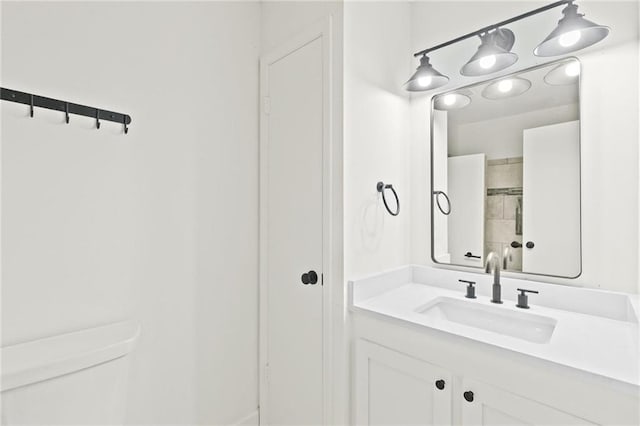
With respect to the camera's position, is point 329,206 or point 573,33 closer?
point 573,33

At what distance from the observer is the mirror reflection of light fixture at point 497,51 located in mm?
1397

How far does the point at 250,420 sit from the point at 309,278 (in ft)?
2.87

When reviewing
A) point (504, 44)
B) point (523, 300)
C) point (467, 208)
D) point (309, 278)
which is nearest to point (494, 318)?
point (523, 300)

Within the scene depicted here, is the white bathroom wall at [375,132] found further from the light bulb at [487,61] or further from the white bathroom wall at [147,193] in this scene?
the white bathroom wall at [147,193]

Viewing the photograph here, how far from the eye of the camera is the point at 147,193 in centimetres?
136

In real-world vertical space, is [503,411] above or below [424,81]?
below

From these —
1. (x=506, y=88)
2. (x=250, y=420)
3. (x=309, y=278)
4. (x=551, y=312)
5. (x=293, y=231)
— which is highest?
(x=506, y=88)

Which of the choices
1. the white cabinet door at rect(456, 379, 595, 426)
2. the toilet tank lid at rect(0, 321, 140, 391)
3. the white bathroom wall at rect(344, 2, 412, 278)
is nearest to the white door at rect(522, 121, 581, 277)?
the white bathroom wall at rect(344, 2, 412, 278)

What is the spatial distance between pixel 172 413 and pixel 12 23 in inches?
62.8

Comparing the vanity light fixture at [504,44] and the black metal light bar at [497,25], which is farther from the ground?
the black metal light bar at [497,25]

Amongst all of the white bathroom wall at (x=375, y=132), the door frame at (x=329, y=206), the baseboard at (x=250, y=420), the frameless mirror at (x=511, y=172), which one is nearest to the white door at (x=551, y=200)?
the frameless mirror at (x=511, y=172)

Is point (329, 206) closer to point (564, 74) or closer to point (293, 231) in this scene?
point (293, 231)

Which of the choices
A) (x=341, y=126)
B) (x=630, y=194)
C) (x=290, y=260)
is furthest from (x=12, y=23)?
(x=630, y=194)

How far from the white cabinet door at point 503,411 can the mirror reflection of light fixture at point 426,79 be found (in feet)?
4.28
